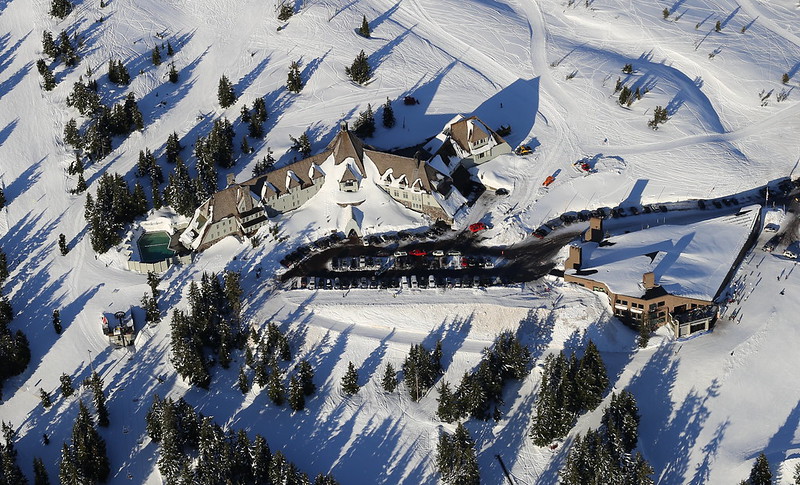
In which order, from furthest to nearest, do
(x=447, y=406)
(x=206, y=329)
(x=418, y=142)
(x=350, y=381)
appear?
(x=418, y=142) < (x=206, y=329) < (x=350, y=381) < (x=447, y=406)

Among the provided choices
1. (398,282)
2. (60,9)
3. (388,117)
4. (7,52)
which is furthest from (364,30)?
(398,282)

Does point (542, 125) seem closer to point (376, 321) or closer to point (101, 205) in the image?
point (376, 321)

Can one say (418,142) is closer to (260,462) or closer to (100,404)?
(260,462)

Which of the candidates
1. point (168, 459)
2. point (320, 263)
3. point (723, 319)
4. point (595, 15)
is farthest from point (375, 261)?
point (595, 15)

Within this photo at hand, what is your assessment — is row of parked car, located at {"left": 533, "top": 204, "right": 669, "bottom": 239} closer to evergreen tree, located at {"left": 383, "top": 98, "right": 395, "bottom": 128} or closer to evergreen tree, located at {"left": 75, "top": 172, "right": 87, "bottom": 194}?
evergreen tree, located at {"left": 383, "top": 98, "right": 395, "bottom": 128}

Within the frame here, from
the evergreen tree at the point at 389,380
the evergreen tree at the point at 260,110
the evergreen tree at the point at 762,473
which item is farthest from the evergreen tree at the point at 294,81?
the evergreen tree at the point at 762,473

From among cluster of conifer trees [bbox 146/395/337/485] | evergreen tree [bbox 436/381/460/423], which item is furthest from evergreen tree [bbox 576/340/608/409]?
cluster of conifer trees [bbox 146/395/337/485]
